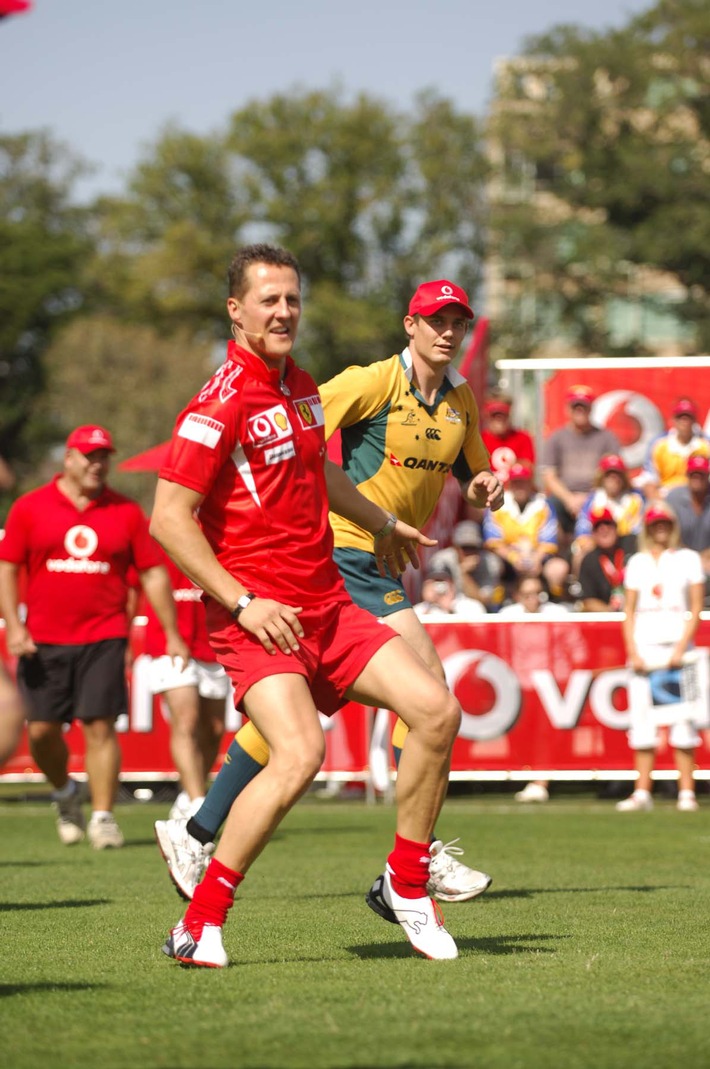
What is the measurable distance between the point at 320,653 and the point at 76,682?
20.3 ft

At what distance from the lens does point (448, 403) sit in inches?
296

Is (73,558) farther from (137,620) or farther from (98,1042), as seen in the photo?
(98,1042)

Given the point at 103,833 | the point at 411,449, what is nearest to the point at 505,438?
the point at 103,833

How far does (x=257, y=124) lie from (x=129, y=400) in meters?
11.2

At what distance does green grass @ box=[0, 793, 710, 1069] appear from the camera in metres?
4.41

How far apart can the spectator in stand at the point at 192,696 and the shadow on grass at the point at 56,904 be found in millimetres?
2481

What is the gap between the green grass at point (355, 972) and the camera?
441cm

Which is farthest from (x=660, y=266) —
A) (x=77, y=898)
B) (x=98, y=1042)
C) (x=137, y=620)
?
(x=98, y=1042)

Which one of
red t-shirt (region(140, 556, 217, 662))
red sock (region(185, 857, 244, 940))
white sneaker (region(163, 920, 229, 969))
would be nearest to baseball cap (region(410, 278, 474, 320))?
red sock (region(185, 857, 244, 940))

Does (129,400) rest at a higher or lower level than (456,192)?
lower

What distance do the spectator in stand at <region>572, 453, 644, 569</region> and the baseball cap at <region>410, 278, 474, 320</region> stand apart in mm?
10159

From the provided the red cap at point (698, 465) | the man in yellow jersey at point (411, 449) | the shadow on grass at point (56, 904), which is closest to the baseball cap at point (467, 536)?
the red cap at point (698, 465)

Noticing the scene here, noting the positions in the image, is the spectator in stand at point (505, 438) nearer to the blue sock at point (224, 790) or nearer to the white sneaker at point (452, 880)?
the white sneaker at point (452, 880)

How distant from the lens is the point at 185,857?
283 inches
